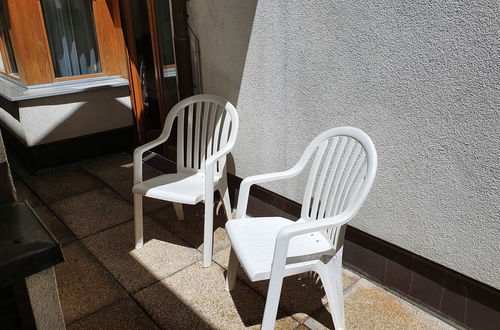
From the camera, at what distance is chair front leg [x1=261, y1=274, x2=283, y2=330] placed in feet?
5.09

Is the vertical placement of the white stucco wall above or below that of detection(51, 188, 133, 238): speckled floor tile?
above

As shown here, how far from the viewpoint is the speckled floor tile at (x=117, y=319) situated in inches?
77.7

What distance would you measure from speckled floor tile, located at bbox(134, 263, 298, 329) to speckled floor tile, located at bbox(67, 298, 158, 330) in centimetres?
5

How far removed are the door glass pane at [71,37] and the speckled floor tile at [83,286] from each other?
242 centimetres

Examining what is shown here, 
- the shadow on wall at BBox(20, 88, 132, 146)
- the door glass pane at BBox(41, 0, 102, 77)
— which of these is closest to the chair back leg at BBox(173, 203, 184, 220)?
the shadow on wall at BBox(20, 88, 132, 146)

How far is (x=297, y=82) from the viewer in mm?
2365

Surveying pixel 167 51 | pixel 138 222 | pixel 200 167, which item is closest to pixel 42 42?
pixel 167 51

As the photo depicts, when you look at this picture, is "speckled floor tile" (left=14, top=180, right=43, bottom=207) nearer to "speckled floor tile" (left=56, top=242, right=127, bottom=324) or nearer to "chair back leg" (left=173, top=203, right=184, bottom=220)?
"speckled floor tile" (left=56, top=242, right=127, bottom=324)

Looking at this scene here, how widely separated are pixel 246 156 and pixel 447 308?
167 centimetres

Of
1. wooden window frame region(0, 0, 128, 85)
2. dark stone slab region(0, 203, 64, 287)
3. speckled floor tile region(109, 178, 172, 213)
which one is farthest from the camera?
wooden window frame region(0, 0, 128, 85)

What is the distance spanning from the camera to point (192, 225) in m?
3.00

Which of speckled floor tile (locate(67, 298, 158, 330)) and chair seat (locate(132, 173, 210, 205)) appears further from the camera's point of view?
chair seat (locate(132, 173, 210, 205))

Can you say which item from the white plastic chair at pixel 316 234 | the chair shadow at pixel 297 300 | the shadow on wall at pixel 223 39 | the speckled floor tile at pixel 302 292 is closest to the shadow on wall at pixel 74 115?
the shadow on wall at pixel 223 39

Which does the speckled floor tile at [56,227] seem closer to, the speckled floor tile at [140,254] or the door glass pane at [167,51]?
the speckled floor tile at [140,254]
